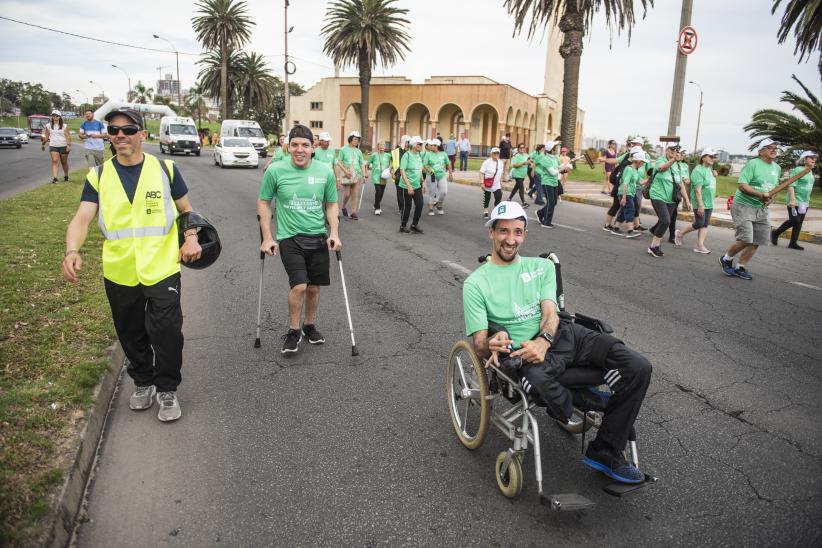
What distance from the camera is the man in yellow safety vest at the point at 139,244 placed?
3670 mm

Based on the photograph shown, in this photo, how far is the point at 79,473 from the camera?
10.3ft

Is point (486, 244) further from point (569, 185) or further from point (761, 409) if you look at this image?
point (569, 185)

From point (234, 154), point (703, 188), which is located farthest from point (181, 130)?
point (703, 188)

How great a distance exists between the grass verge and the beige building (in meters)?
37.1

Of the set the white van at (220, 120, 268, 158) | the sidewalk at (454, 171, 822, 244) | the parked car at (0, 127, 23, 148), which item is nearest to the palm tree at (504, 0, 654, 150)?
the sidewalk at (454, 171, 822, 244)

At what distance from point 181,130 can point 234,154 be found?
13171 millimetres

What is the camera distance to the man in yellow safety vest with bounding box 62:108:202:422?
3670 mm

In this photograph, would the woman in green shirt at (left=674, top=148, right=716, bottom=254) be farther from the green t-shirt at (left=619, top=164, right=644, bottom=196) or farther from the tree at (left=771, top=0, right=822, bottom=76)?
the tree at (left=771, top=0, right=822, bottom=76)

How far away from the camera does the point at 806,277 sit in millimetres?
8773

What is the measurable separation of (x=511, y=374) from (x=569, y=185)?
Result: 22.0 meters

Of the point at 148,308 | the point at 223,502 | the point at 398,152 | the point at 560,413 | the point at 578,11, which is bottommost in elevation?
the point at 223,502

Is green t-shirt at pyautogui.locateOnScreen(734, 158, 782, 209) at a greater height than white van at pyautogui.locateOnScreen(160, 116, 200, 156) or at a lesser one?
lesser

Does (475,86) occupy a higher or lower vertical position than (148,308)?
higher

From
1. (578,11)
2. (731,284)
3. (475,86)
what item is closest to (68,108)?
(475,86)
